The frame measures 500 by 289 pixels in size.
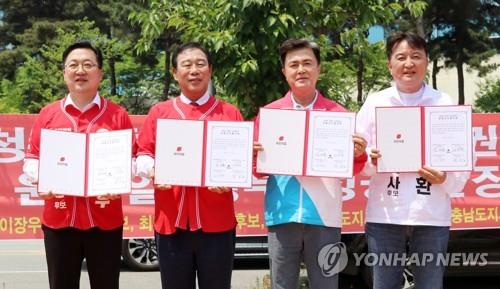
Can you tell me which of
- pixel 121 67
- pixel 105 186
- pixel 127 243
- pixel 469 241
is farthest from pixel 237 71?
pixel 121 67

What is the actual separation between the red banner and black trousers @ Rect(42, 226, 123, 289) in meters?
2.38

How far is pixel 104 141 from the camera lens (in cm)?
362

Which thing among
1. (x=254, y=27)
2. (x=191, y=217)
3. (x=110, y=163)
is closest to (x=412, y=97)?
(x=254, y=27)

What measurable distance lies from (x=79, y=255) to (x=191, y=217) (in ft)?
2.40

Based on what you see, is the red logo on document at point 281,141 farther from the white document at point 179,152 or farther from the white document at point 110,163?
the white document at point 110,163

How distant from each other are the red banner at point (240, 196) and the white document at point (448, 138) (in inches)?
101

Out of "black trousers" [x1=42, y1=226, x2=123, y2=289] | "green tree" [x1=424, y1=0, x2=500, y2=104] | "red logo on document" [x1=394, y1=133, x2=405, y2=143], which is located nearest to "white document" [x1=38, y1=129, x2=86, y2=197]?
"black trousers" [x1=42, y1=226, x2=123, y2=289]

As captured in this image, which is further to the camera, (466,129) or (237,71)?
(237,71)

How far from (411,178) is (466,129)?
1.38 feet

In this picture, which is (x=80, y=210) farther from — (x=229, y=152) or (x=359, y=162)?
(x=359, y=162)

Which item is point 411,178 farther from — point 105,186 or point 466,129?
point 105,186

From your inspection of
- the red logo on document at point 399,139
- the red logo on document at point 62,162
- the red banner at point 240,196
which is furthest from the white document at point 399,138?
the red banner at point 240,196

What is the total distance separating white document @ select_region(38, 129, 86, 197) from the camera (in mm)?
3576

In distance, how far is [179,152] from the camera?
3584 mm
